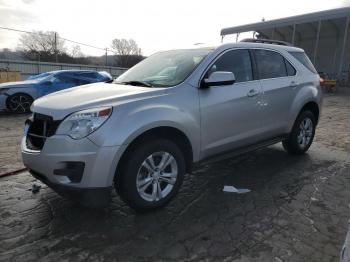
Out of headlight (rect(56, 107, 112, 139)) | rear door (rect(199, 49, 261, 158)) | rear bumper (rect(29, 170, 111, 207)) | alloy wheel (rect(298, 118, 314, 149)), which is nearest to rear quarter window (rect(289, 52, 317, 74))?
alloy wheel (rect(298, 118, 314, 149))

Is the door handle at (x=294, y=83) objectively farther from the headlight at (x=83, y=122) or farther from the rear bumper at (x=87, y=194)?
the rear bumper at (x=87, y=194)

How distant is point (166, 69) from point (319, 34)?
27.4 metres

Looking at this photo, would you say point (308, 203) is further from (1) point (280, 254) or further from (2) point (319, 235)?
(1) point (280, 254)

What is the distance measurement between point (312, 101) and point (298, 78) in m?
0.57

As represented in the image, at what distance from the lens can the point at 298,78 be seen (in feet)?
18.6

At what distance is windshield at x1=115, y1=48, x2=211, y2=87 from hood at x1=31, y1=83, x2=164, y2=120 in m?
0.31

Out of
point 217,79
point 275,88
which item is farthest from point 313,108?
point 217,79

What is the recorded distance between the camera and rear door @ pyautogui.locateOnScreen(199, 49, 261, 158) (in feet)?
13.5

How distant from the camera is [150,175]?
3680 mm

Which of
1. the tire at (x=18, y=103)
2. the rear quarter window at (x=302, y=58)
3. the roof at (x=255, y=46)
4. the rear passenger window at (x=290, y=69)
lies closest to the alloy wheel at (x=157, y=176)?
the roof at (x=255, y=46)

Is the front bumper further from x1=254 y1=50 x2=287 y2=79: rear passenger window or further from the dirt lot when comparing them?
x1=254 y1=50 x2=287 y2=79: rear passenger window

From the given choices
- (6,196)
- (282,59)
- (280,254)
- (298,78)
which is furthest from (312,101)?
(6,196)

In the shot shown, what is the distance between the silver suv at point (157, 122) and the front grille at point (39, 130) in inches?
0.4

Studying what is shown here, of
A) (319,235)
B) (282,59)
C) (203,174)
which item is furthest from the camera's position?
(282,59)
